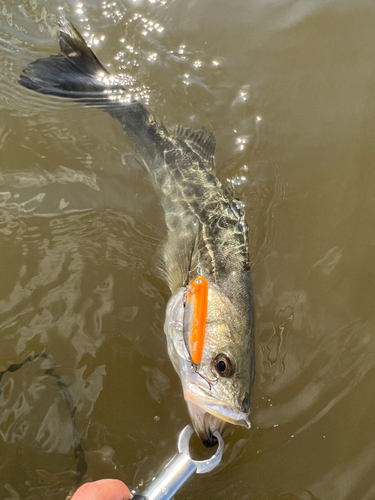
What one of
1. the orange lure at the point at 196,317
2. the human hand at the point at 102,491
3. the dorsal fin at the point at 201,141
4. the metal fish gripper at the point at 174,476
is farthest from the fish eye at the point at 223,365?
the dorsal fin at the point at 201,141

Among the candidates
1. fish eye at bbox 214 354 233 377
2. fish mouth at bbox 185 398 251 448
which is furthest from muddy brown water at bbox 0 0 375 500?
fish eye at bbox 214 354 233 377

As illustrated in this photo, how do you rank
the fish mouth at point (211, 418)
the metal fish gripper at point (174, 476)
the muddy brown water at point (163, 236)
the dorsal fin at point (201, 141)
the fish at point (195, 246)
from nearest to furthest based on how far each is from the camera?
1. the metal fish gripper at point (174, 476)
2. the fish mouth at point (211, 418)
3. the fish at point (195, 246)
4. the muddy brown water at point (163, 236)
5. the dorsal fin at point (201, 141)

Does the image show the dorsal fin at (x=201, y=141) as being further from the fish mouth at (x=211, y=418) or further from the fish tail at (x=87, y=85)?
the fish mouth at (x=211, y=418)

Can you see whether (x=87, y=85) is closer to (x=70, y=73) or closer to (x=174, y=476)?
(x=70, y=73)

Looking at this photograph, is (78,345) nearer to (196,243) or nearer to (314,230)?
(196,243)

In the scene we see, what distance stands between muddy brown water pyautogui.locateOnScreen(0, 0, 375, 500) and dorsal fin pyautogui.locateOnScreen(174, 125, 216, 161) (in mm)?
228

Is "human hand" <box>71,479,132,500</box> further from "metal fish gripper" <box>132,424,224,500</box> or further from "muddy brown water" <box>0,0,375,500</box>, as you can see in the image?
"muddy brown water" <box>0,0,375,500</box>

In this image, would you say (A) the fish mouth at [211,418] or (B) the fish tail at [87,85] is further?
(B) the fish tail at [87,85]

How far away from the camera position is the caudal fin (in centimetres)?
325

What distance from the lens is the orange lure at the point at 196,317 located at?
2242 millimetres

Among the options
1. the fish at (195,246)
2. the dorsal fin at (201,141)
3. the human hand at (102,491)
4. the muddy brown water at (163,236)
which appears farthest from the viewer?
the dorsal fin at (201,141)

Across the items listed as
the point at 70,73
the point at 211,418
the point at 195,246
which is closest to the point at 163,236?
the point at 195,246

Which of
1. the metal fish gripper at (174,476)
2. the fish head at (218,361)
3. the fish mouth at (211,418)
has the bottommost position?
the metal fish gripper at (174,476)

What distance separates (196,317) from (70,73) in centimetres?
228
